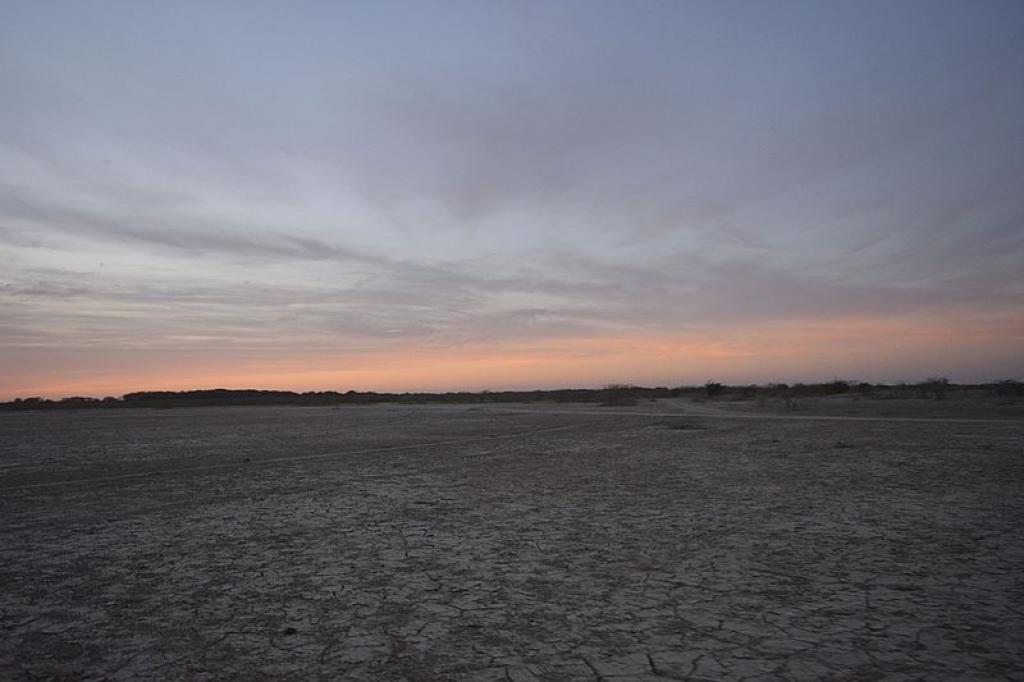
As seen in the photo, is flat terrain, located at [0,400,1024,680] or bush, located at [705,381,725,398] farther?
bush, located at [705,381,725,398]

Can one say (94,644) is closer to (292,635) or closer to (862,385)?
(292,635)

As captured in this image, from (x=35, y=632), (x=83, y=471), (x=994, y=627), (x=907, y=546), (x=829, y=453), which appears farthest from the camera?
(x=829, y=453)

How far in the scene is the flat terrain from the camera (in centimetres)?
319

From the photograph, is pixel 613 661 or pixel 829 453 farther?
pixel 829 453

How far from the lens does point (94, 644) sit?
3469 millimetres

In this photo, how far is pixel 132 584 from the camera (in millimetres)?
4520

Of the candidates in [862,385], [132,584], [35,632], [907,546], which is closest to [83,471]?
[132,584]

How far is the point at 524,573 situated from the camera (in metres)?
4.60

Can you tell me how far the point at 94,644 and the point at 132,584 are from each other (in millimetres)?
1147

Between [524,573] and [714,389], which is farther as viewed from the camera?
[714,389]

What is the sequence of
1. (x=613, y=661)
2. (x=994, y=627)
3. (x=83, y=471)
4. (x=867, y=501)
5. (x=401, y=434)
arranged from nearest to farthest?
1. (x=613, y=661)
2. (x=994, y=627)
3. (x=867, y=501)
4. (x=83, y=471)
5. (x=401, y=434)

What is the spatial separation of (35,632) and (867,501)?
7.96 metres

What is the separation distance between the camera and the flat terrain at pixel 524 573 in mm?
3189

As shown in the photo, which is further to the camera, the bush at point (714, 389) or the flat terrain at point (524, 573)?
the bush at point (714, 389)
